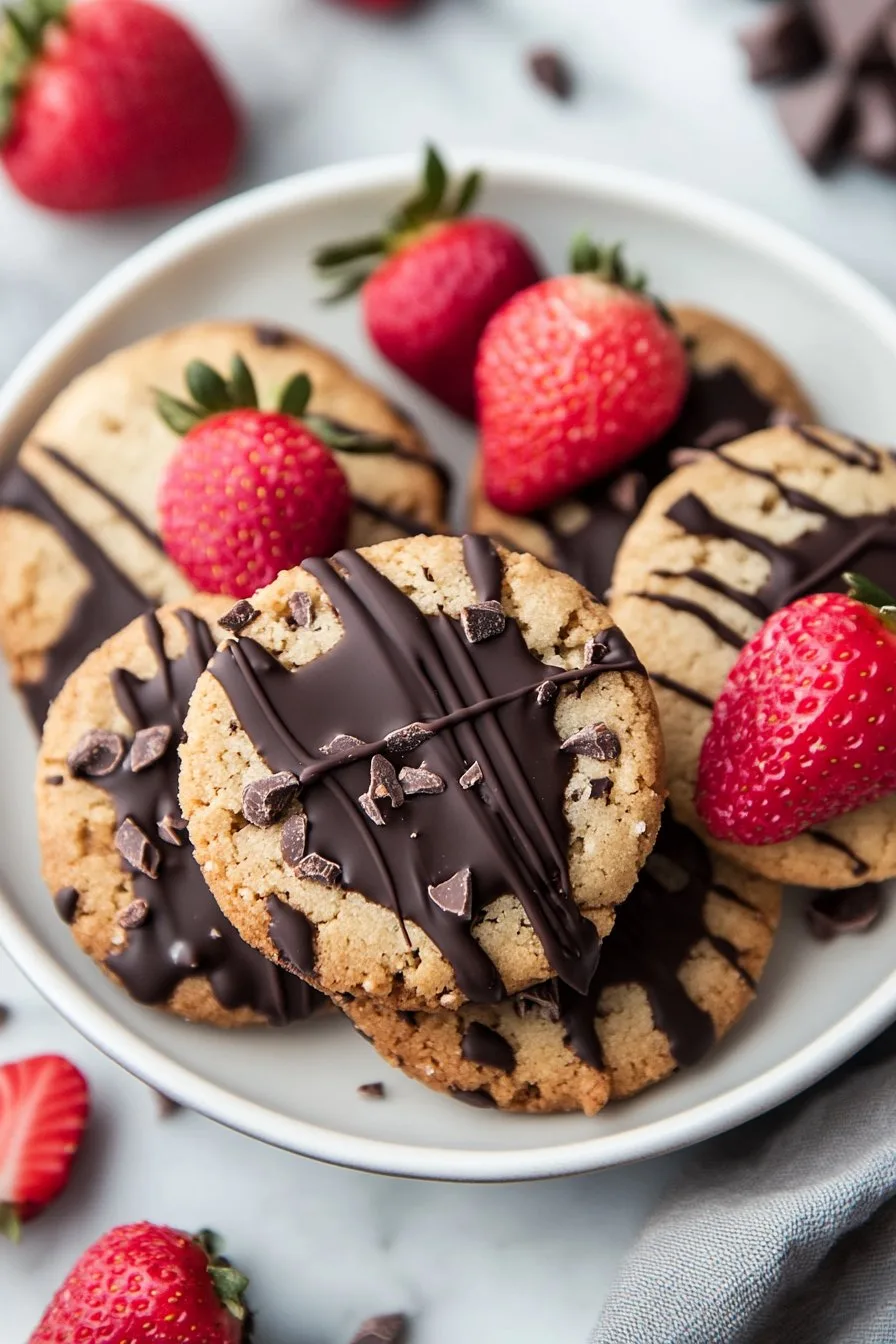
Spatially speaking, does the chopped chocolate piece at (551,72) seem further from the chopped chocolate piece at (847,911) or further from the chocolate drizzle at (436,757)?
the chopped chocolate piece at (847,911)

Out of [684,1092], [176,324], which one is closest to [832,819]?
[684,1092]

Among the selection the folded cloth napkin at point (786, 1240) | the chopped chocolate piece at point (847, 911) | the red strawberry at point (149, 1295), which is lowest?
the folded cloth napkin at point (786, 1240)

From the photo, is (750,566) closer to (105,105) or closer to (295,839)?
(295,839)

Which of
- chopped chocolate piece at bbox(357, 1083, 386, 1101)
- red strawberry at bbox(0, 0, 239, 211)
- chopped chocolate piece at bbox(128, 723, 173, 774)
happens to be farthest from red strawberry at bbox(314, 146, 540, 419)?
chopped chocolate piece at bbox(357, 1083, 386, 1101)

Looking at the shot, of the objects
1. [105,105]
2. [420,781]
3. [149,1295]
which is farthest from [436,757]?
[105,105]

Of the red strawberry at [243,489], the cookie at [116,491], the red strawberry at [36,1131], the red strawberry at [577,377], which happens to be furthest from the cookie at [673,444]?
the red strawberry at [36,1131]

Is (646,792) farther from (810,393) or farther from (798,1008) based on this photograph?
(810,393)

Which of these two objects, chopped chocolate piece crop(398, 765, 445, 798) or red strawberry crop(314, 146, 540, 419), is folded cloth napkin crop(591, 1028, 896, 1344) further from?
red strawberry crop(314, 146, 540, 419)

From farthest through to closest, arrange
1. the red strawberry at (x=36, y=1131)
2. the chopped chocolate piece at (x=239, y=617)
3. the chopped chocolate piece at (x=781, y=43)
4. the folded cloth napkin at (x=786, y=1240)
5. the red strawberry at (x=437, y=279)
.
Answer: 1. the chopped chocolate piece at (x=781, y=43)
2. the red strawberry at (x=437, y=279)
3. the red strawberry at (x=36, y=1131)
4. the folded cloth napkin at (x=786, y=1240)
5. the chopped chocolate piece at (x=239, y=617)
